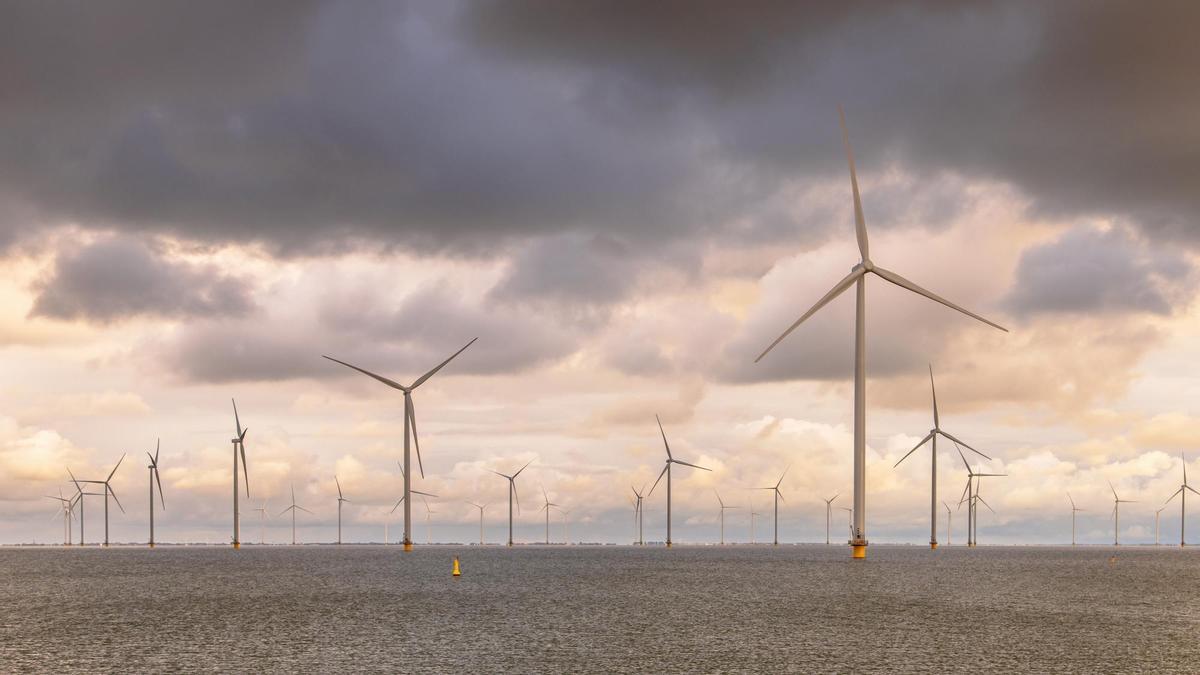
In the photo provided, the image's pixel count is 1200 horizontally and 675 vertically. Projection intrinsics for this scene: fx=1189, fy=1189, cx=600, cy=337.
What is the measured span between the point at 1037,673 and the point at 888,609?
26.4 metres

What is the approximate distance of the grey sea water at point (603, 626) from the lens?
4284 centimetres

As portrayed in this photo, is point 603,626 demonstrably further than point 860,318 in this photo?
No

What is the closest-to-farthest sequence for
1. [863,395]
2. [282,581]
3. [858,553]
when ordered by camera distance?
[282,581] < [863,395] < [858,553]

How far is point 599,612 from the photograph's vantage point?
213 feet

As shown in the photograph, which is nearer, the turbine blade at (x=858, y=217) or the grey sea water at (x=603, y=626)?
the grey sea water at (x=603, y=626)

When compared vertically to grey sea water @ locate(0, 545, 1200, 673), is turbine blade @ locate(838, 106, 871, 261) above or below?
above

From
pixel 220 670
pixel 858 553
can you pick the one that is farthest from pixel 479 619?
pixel 858 553

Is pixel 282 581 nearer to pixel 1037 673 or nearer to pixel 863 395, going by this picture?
pixel 863 395

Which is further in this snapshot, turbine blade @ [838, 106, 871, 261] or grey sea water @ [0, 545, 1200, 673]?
turbine blade @ [838, 106, 871, 261]

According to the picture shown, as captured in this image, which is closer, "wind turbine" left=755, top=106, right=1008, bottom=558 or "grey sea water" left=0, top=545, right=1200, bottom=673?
"grey sea water" left=0, top=545, right=1200, bottom=673

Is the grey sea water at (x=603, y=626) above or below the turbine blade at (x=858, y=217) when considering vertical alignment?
below

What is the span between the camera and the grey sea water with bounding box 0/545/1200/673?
141ft

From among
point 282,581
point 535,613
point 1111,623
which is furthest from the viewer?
point 282,581

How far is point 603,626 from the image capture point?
56.3 m
